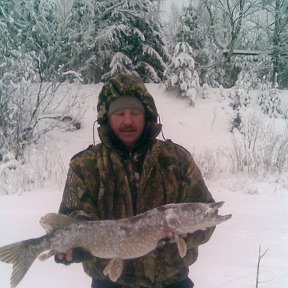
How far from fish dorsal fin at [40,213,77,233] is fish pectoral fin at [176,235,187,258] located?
0.55 metres

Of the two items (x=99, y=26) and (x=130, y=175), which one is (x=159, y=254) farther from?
(x=99, y=26)

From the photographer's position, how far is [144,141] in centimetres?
229

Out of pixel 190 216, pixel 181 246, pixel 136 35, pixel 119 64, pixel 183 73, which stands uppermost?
pixel 136 35

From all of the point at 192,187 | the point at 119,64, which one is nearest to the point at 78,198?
the point at 192,187

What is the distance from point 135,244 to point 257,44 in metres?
16.1

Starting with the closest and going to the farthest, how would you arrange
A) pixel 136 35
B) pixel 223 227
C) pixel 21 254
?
pixel 21 254, pixel 223 227, pixel 136 35

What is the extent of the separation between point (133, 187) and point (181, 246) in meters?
0.41

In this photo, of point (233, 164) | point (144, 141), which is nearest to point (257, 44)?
point (233, 164)

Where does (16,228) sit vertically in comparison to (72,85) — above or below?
below

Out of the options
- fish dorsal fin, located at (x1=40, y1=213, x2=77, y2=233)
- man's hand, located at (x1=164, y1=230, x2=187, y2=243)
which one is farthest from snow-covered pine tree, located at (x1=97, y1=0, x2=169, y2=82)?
man's hand, located at (x1=164, y1=230, x2=187, y2=243)

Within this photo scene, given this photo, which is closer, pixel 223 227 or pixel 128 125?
pixel 128 125

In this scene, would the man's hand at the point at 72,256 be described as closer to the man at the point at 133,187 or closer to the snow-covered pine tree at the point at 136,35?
the man at the point at 133,187

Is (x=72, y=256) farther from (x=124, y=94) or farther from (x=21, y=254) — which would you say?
(x=124, y=94)

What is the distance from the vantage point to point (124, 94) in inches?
92.4
